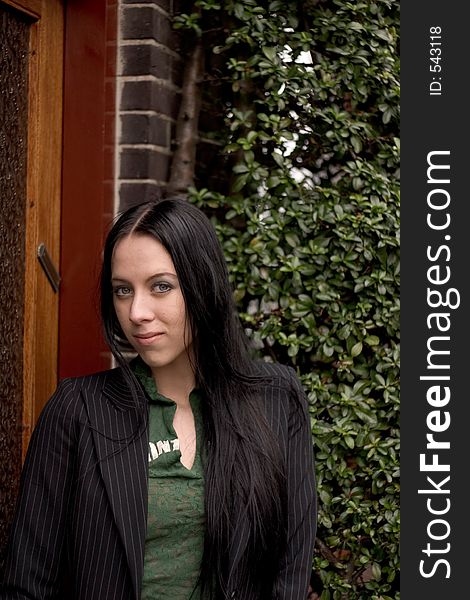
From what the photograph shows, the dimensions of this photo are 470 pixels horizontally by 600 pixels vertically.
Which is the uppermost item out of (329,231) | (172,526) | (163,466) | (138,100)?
(138,100)

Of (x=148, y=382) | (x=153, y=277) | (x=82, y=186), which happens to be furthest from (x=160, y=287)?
(x=82, y=186)

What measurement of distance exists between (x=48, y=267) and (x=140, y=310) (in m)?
1.02

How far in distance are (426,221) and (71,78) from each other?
1.38 m

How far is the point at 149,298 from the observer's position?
2.08m

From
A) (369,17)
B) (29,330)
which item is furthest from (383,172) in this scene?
(29,330)

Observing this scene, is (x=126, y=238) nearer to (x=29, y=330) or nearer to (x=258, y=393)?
(x=258, y=393)

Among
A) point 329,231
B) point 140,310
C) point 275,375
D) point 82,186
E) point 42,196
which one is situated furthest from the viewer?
point 329,231

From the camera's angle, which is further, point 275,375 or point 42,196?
point 42,196

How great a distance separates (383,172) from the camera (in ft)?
10.9

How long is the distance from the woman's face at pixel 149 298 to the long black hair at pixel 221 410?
25mm

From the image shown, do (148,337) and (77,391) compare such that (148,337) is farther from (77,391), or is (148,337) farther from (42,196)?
(42,196)

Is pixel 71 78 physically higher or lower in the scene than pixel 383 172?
higher

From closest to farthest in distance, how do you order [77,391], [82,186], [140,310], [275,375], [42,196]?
1. [140,310]
2. [77,391]
3. [275,375]
4. [42,196]
5. [82,186]

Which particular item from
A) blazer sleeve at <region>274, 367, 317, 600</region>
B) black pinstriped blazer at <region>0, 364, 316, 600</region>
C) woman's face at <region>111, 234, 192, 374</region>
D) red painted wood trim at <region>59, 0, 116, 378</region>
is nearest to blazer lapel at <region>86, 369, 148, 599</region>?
black pinstriped blazer at <region>0, 364, 316, 600</region>
